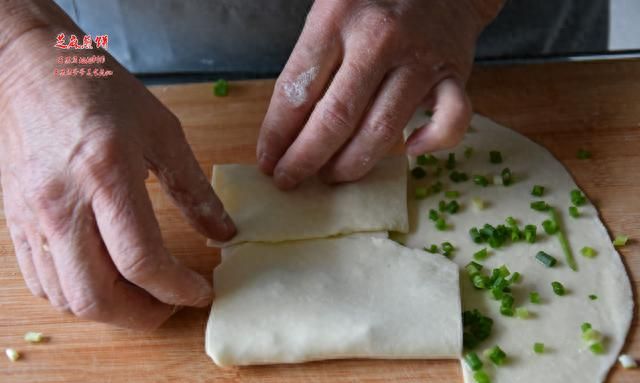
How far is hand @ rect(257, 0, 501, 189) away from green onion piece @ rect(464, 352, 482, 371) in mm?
538

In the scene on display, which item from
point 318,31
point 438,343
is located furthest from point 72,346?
point 318,31

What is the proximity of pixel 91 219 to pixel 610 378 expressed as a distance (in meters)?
1.14

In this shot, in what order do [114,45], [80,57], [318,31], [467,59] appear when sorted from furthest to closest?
[114,45] < [467,59] < [318,31] < [80,57]

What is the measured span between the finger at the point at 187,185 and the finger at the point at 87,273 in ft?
0.76

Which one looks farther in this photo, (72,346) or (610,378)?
(72,346)

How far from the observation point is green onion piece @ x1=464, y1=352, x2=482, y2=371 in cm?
149

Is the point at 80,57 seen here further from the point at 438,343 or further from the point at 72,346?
the point at 438,343

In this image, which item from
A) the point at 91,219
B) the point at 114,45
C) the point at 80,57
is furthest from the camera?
the point at 114,45

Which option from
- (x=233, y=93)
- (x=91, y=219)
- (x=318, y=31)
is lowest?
(x=233, y=93)

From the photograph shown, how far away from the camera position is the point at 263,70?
2.29m

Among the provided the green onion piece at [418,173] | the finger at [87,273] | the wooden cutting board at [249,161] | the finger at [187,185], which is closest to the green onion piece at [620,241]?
the wooden cutting board at [249,161]

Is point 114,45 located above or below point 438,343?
Result: above

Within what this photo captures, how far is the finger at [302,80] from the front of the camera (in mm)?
1704

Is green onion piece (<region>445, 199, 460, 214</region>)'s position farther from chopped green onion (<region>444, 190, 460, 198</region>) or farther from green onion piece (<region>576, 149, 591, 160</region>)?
green onion piece (<region>576, 149, 591, 160</region>)
